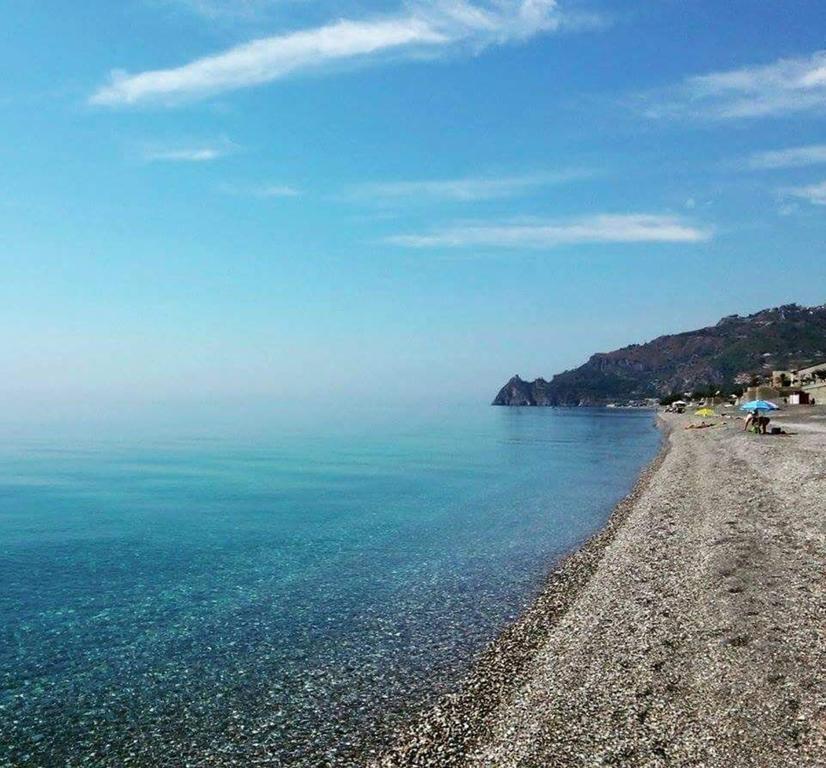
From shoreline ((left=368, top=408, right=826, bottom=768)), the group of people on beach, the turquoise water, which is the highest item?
the group of people on beach

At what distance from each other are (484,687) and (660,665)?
349 cm

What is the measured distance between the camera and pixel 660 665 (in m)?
13.2

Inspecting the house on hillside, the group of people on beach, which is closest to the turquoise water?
the group of people on beach

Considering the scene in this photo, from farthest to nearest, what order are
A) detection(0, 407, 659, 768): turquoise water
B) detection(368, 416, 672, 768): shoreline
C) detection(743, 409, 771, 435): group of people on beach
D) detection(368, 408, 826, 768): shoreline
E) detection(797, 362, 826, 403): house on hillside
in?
1. detection(797, 362, 826, 403): house on hillside
2. detection(743, 409, 771, 435): group of people on beach
3. detection(0, 407, 659, 768): turquoise water
4. detection(368, 416, 672, 768): shoreline
5. detection(368, 408, 826, 768): shoreline

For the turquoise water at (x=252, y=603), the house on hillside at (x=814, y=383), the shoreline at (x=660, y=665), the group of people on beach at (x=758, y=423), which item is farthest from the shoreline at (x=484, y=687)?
the house on hillside at (x=814, y=383)

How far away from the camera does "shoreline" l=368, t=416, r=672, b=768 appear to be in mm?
11328

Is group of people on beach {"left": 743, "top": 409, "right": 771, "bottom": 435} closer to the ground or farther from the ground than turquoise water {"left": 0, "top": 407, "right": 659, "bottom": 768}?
farther from the ground

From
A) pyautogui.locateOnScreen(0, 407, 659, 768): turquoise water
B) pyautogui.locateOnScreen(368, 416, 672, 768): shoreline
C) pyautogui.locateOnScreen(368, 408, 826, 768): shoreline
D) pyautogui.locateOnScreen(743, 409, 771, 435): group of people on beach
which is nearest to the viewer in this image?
pyautogui.locateOnScreen(368, 408, 826, 768): shoreline

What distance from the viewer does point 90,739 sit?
1264cm

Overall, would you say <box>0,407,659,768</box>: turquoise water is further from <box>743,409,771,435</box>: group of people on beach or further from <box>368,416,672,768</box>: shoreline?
<box>743,409,771,435</box>: group of people on beach

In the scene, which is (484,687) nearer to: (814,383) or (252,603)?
(252,603)

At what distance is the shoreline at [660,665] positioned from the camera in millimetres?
10336

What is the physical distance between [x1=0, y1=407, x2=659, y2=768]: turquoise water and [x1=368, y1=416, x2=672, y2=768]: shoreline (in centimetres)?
55

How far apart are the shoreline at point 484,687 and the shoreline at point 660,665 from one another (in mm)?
45
